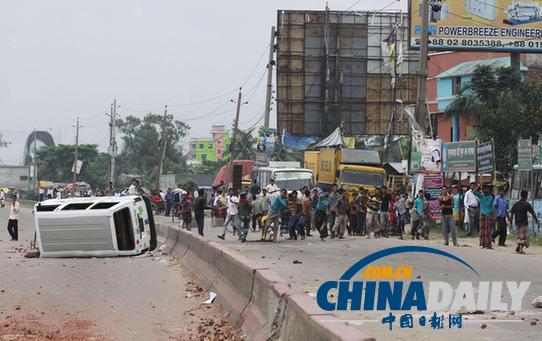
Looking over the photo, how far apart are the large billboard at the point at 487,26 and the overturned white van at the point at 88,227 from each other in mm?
20574

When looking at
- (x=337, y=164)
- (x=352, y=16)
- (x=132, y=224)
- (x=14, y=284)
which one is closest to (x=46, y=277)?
(x=14, y=284)

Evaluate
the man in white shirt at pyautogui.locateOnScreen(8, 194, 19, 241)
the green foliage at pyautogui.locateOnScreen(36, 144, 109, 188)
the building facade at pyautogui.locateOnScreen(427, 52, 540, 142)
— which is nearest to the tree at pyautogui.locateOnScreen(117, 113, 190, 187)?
the green foliage at pyautogui.locateOnScreen(36, 144, 109, 188)

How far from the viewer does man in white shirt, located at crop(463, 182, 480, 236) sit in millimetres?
25875

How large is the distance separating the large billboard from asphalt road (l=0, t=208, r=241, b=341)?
22.9 m

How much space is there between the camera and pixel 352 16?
52.8 meters

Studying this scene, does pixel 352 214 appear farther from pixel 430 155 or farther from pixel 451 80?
pixel 451 80

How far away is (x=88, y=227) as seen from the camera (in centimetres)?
1966

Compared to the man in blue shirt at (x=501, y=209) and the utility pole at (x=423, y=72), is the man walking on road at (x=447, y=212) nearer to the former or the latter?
the man in blue shirt at (x=501, y=209)

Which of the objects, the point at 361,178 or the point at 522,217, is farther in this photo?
the point at 361,178

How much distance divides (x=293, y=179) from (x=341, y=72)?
43.5 feet

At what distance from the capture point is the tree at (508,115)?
114 feet

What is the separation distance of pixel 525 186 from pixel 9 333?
2022 centimetres

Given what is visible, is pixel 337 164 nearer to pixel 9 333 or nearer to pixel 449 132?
pixel 449 132

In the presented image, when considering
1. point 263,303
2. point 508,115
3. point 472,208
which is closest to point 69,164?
point 508,115
